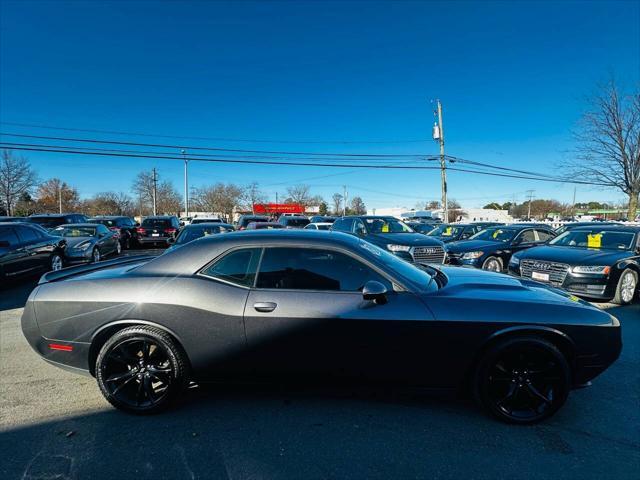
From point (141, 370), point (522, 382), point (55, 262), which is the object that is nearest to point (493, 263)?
point (522, 382)

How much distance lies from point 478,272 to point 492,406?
1402 millimetres

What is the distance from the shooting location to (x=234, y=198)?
204 feet

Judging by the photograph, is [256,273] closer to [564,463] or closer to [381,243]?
[564,463]

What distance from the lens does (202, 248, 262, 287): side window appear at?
2.72 meters

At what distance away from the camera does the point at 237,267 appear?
9.05 feet

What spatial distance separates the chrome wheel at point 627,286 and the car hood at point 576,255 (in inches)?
13.8

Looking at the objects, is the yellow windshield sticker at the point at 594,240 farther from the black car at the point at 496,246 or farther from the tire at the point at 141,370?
the tire at the point at 141,370

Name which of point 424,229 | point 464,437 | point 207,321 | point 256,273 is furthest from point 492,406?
point 424,229

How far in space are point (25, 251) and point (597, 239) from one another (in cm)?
1258

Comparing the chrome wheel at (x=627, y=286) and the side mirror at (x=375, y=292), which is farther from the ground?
the side mirror at (x=375, y=292)

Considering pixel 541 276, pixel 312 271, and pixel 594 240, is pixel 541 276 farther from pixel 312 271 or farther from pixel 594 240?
pixel 312 271

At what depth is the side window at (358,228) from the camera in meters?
9.71

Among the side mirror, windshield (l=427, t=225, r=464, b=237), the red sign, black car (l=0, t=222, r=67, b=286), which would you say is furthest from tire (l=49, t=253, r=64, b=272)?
the red sign

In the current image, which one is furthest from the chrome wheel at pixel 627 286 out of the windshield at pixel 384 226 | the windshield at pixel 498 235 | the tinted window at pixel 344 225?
the tinted window at pixel 344 225
